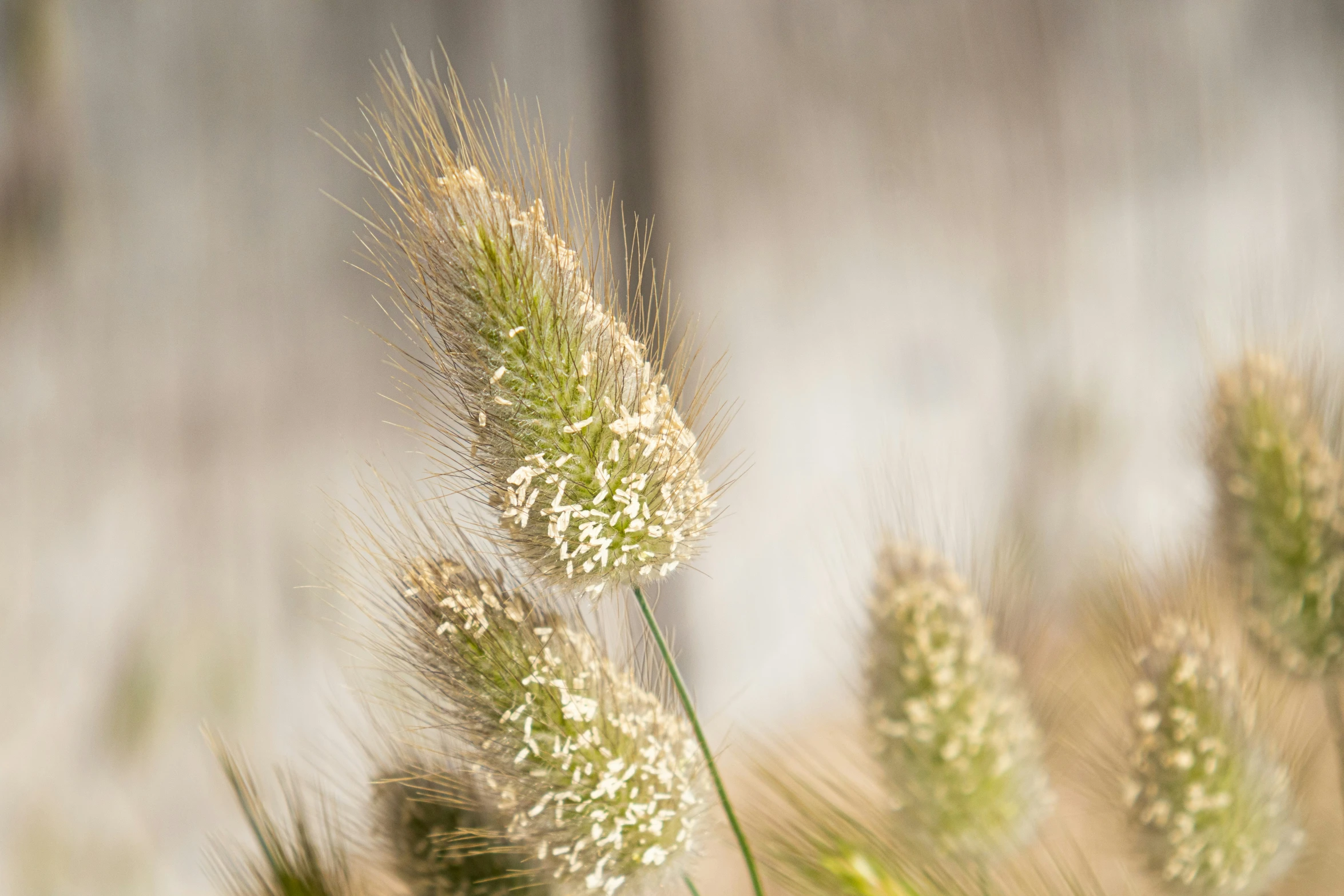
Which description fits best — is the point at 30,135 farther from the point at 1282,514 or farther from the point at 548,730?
the point at 1282,514

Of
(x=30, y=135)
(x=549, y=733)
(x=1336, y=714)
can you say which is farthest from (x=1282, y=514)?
(x=30, y=135)

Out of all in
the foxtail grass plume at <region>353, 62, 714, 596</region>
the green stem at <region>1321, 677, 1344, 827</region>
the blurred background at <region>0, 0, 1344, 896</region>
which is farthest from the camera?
the blurred background at <region>0, 0, 1344, 896</region>

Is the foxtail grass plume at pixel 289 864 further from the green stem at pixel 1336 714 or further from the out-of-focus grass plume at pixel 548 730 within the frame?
the green stem at pixel 1336 714

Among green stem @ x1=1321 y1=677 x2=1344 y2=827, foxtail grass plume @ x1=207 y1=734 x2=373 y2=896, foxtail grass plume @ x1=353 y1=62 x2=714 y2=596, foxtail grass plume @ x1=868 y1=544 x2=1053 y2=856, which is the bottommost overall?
green stem @ x1=1321 y1=677 x2=1344 y2=827

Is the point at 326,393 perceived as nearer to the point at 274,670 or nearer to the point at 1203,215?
the point at 274,670

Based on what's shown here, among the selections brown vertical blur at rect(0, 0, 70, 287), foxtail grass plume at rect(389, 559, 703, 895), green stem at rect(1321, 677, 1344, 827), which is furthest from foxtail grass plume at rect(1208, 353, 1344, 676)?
brown vertical blur at rect(0, 0, 70, 287)

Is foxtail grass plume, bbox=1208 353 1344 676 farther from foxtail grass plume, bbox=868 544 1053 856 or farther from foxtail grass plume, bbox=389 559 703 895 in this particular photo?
foxtail grass plume, bbox=389 559 703 895

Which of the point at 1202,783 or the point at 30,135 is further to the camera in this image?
the point at 30,135
